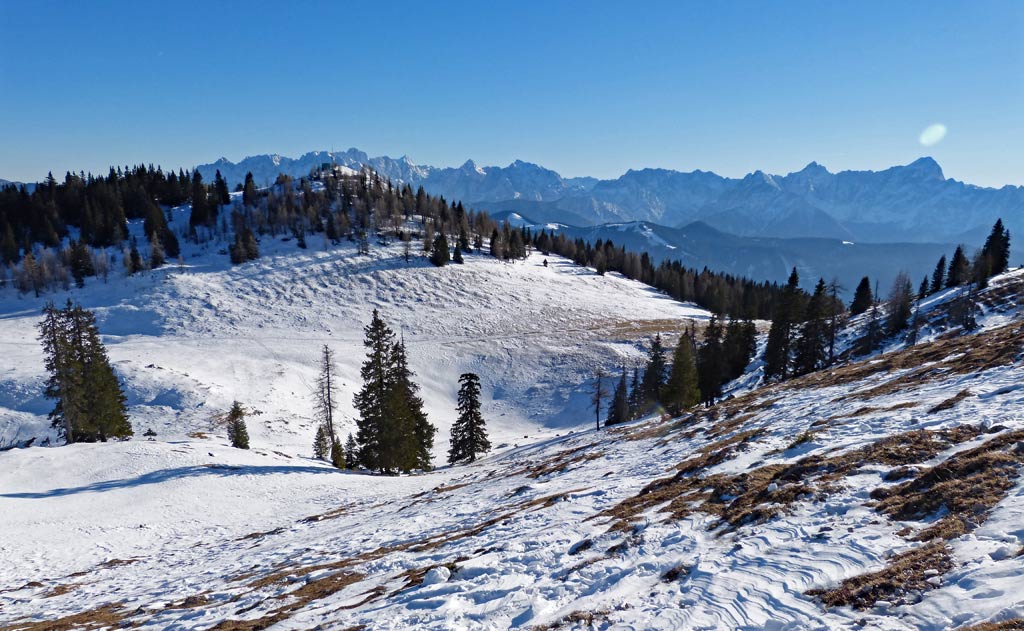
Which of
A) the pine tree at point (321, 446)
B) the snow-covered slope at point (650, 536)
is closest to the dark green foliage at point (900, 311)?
the snow-covered slope at point (650, 536)

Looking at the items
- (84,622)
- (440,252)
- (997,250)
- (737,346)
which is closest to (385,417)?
(84,622)

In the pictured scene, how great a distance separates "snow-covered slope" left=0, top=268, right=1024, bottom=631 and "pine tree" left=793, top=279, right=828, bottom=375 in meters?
22.5

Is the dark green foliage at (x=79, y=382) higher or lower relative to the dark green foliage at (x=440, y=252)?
lower

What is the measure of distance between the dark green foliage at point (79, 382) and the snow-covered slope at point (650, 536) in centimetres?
1370

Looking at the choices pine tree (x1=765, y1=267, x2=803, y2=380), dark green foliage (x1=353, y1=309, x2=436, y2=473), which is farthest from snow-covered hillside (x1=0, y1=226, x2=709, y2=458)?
pine tree (x1=765, y1=267, x2=803, y2=380)

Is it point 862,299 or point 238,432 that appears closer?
point 238,432

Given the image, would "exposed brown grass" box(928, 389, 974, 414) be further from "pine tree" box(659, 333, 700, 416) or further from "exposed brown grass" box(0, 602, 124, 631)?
"pine tree" box(659, 333, 700, 416)

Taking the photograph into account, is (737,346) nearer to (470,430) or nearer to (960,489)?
(470,430)

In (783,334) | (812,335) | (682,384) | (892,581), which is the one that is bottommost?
(682,384)

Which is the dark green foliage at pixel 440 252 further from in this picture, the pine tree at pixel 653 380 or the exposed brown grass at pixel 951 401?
the exposed brown grass at pixel 951 401

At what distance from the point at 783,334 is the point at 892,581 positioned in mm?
49356

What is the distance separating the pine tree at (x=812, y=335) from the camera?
4803 centimetres

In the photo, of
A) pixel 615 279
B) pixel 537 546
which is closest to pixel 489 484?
pixel 537 546

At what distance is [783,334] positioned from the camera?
49.4m
